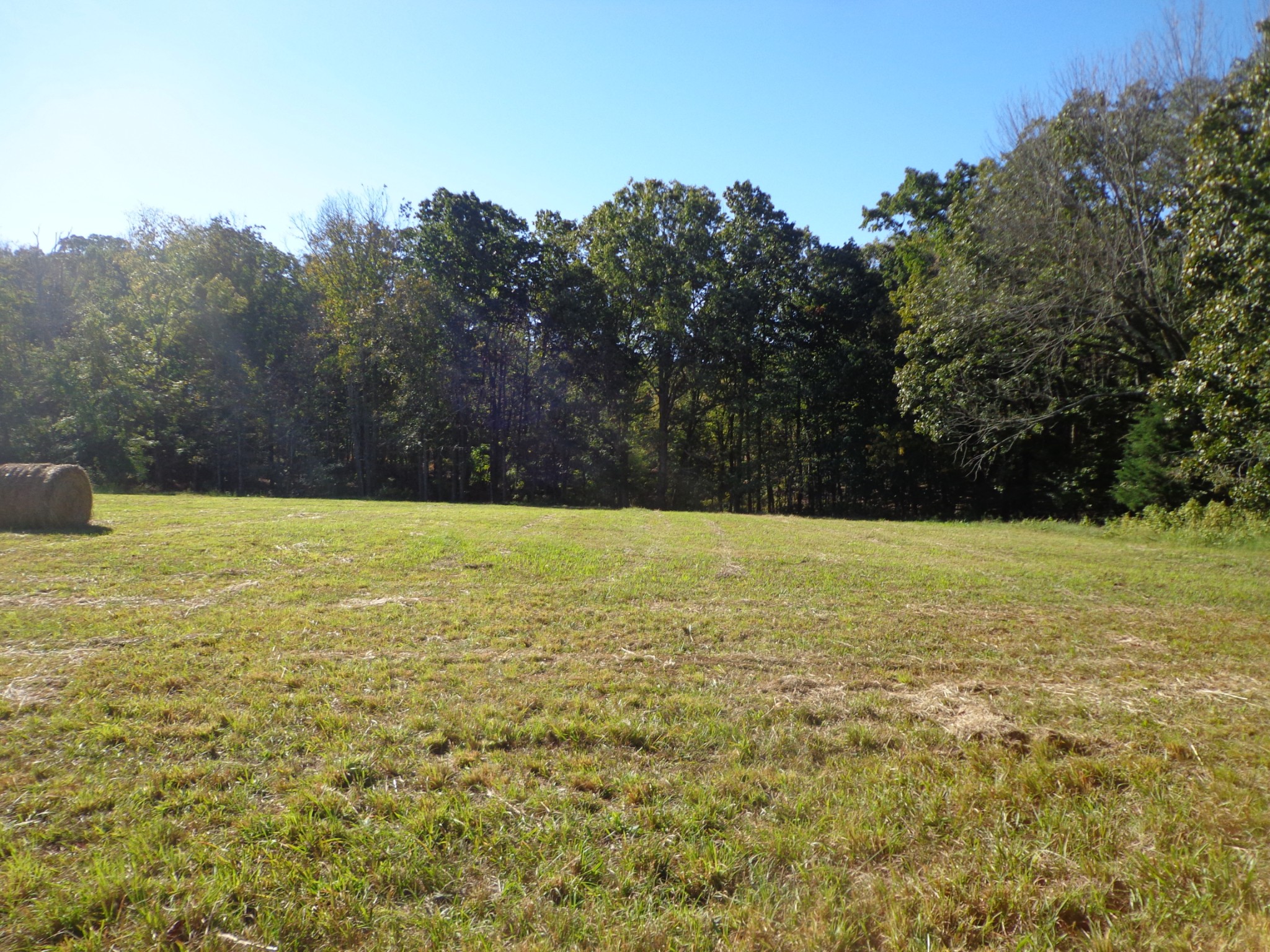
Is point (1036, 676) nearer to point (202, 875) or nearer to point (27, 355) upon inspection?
point (202, 875)

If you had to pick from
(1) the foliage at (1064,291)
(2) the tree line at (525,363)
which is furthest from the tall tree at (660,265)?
(1) the foliage at (1064,291)

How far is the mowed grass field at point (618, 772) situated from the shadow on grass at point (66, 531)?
4.13 metres

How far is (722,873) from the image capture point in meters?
2.43

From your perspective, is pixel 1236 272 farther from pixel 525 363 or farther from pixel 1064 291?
pixel 525 363

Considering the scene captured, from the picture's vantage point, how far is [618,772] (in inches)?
124

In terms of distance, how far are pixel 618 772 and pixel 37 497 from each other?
41.9 ft

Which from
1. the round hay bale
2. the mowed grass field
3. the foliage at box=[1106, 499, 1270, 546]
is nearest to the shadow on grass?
the round hay bale

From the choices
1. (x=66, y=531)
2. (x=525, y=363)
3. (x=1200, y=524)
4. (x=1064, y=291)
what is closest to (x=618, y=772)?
(x=66, y=531)

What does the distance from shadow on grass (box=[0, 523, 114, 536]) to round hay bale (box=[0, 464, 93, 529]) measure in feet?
0.24

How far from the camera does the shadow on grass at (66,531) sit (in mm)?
10242

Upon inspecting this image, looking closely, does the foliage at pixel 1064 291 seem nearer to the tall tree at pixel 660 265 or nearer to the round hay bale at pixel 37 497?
the tall tree at pixel 660 265

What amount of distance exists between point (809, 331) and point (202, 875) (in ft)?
112

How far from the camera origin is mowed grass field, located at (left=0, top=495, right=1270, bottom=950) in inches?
86.8

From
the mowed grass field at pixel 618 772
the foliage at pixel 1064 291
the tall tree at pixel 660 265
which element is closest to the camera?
the mowed grass field at pixel 618 772
